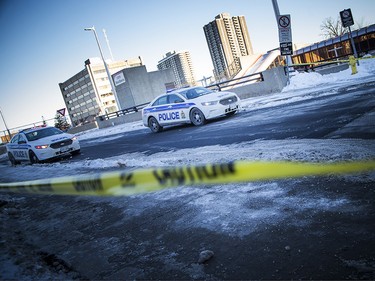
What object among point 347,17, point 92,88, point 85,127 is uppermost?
point 92,88

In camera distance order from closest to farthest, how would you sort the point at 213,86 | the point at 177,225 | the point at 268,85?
the point at 177,225, the point at 268,85, the point at 213,86

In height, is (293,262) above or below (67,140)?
below

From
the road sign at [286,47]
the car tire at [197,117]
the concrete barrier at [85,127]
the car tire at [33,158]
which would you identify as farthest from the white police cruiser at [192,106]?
the concrete barrier at [85,127]

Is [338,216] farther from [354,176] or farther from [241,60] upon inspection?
[241,60]

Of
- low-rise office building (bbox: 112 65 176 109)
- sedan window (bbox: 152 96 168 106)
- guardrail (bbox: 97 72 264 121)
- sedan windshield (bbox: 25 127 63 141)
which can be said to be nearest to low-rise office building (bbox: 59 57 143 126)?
low-rise office building (bbox: 112 65 176 109)

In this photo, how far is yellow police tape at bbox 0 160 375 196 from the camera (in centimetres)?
340

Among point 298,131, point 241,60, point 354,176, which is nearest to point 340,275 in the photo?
point 354,176

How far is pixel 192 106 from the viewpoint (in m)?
11.4

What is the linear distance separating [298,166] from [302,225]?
1503 mm

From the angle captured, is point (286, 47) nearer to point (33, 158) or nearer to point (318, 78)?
point (318, 78)

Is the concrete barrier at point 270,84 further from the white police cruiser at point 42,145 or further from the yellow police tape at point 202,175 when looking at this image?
the yellow police tape at point 202,175

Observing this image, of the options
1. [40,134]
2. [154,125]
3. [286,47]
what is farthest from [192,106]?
[286,47]

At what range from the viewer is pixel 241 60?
43.8 meters

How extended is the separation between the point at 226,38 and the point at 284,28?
111 m
